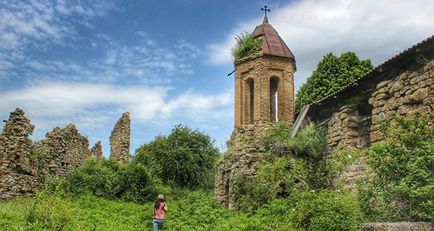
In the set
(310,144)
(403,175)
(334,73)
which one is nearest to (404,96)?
(403,175)

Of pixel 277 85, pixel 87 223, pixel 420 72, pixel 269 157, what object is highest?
pixel 277 85

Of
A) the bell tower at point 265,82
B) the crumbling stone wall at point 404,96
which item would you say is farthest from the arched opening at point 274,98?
the crumbling stone wall at point 404,96

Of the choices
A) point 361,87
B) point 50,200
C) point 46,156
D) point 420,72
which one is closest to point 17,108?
point 46,156

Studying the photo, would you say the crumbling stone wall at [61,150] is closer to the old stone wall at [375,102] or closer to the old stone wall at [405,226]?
the old stone wall at [375,102]

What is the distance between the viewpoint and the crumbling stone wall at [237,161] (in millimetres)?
16172

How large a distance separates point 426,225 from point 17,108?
16128mm

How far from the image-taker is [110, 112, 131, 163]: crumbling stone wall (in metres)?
30.8

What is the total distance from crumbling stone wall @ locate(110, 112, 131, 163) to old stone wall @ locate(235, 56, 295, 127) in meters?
13.3

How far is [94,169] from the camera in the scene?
2272cm

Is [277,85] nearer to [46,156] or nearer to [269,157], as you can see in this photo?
[269,157]

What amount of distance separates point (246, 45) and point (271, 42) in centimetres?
96

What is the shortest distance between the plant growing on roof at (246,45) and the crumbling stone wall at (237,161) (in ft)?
9.73

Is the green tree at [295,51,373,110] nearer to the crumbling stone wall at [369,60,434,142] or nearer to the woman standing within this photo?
the crumbling stone wall at [369,60,434,142]

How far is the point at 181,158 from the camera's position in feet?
89.9
